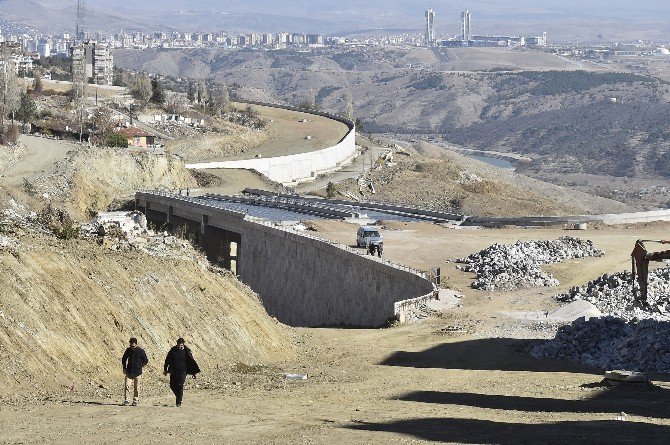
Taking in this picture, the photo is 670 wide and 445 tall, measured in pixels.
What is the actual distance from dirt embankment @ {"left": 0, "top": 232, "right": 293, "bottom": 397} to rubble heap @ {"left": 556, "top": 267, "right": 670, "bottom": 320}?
30.5 ft

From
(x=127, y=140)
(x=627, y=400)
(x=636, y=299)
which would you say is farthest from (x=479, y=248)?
(x=127, y=140)

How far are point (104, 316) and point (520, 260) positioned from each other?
21.9 m

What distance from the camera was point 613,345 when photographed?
30.2m

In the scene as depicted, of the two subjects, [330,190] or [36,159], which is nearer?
[36,159]

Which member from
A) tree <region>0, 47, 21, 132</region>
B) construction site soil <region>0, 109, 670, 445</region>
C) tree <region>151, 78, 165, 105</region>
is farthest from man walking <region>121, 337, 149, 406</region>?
tree <region>151, 78, 165, 105</region>

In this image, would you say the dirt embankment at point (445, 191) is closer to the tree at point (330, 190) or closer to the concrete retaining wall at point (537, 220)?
the tree at point (330, 190)

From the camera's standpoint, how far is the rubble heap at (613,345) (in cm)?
2894

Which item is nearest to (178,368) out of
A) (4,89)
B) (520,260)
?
(520,260)

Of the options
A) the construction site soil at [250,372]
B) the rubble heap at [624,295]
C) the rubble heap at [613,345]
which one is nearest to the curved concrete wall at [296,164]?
the rubble heap at [624,295]

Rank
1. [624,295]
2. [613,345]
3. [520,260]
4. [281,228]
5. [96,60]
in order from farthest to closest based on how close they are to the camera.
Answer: [96,60] → [281,228] → [520,260] → [624,295] → [613,345]

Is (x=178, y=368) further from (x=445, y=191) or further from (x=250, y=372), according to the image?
(x=445, y=191)

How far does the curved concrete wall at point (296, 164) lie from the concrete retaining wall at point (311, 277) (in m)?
26.2

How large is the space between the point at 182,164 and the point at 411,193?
18339 millimetres

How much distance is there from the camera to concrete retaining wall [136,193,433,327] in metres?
41.8
